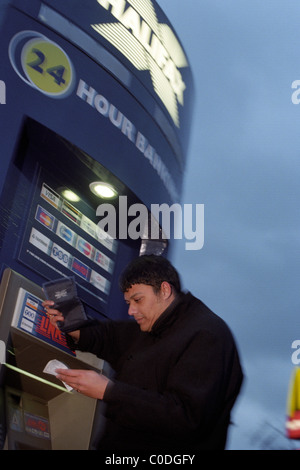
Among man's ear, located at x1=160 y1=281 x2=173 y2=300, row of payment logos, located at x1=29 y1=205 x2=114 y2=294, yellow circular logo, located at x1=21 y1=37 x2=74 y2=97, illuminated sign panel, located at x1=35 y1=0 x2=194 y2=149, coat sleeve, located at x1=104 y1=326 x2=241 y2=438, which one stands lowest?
coat sleeve, located at x1=104 y1=326 x2=241 y2=438

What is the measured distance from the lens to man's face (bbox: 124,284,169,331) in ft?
9.57

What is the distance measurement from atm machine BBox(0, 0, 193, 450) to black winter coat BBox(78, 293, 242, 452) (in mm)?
1425

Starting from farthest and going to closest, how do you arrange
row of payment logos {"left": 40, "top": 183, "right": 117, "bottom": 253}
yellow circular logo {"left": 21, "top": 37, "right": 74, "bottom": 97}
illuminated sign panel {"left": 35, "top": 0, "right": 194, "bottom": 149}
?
illuminated sign panel {"left": 35, "top": 0, "right": 194, "bottom": 149}, row of payment logos {"left": 40, "top": 183, "right": 117, "bottom": 253}, yellow circular logo {"left": 21, "top": 37, "right": 74, "bottom": 97}

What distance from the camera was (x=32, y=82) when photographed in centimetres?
447

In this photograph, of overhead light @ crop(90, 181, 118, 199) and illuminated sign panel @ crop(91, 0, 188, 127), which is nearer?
overhead light @ crop(90, 181, 118, 199)

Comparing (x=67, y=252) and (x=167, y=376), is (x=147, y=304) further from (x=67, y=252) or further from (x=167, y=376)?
(x=67, y=252)

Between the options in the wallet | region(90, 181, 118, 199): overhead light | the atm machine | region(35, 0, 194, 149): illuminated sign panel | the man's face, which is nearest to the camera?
the man's face

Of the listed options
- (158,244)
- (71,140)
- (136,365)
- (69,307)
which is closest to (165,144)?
(158,244)

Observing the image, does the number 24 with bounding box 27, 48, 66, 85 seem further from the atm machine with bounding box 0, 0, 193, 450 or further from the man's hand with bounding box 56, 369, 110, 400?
the man's hand with bounding box 56, 369, 110, 400

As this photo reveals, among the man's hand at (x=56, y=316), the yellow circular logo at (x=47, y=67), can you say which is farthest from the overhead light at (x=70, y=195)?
the man's hand at (x=56, y=316)

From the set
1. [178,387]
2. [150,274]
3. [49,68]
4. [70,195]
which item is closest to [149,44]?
[49,68]

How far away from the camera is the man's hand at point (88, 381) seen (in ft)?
8.04

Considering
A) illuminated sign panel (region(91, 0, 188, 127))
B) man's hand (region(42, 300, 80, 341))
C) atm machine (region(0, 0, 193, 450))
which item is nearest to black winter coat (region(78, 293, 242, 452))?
man's hand (region(42, 300, 80, 341))

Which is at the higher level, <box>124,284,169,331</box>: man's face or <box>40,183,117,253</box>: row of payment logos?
<box>40,183,117,253</box>: row of payment logos
